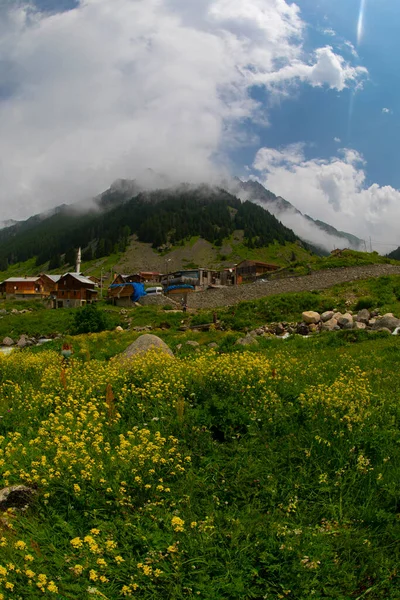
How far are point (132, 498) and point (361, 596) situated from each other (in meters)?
2.83

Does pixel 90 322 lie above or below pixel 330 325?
below

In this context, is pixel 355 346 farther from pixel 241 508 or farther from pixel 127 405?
pixel 241 508

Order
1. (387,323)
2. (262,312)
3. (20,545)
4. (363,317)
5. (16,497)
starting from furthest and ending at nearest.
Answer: (262,312) → (363,317) → (387,323) → (16,497) → (20,545)

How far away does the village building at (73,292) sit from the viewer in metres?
77.7

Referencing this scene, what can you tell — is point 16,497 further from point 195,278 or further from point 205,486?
point 195,278

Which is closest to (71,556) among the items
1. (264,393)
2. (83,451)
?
(83,451)

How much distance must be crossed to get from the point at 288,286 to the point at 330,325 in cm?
2009

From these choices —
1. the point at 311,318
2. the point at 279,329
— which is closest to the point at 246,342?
the point at 279,329

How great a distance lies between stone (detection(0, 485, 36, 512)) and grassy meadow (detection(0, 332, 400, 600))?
0.16m

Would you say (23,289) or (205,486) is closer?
(205,486)

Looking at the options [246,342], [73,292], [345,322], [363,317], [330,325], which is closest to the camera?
[246,342]

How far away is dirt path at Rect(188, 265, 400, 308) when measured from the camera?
1615 inches

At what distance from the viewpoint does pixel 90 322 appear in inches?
1399

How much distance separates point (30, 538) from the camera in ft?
15.2
